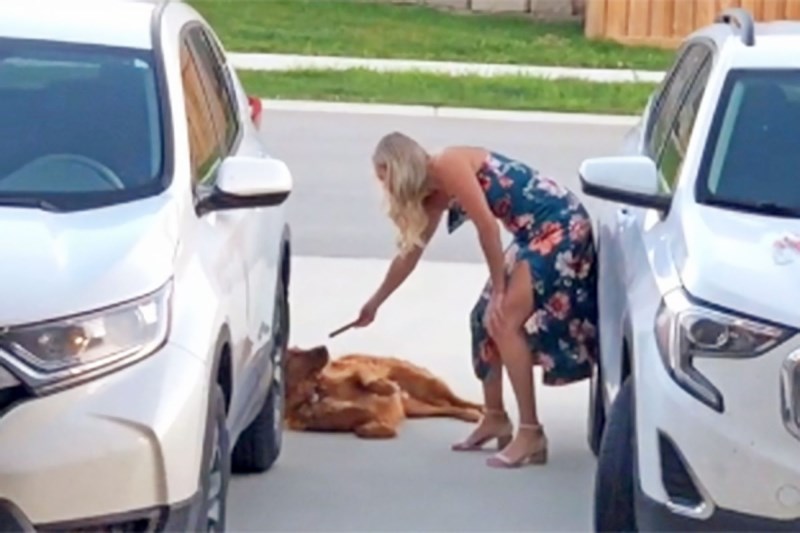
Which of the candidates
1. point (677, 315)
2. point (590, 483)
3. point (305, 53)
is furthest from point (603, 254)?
point (305, 53)

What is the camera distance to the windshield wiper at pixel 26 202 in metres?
5.47

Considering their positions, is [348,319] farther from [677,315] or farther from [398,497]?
[677,315]

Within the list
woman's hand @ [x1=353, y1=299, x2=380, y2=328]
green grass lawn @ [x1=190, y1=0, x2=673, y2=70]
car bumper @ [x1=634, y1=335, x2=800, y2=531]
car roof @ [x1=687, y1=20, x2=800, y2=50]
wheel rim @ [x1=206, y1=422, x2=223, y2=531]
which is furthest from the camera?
green grass lawn @ [x1=190, y1=0, x2=673, y2=70]

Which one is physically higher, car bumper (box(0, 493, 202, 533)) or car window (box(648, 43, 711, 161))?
car window (box(648, 43, 711, 161))

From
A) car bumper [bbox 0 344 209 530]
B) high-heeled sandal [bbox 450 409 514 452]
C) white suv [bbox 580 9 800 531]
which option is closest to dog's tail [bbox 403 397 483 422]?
high-heeled sandal [bbox 450 409 514 452]

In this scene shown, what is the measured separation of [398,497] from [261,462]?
1.76ft

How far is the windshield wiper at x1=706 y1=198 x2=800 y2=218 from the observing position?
5.83 meters

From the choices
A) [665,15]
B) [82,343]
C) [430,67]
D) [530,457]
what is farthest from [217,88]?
[665,15]

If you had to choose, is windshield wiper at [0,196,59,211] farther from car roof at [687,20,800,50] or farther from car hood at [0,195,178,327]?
car roof at [687,20,800,50]

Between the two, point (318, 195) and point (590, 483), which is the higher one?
point (590, 483)

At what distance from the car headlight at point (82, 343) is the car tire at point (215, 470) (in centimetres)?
34

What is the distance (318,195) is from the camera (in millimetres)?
13766

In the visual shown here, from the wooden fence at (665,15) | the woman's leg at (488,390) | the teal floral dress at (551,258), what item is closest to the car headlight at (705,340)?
the teal floral dress at (551,258)

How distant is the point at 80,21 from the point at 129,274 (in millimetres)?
1568
